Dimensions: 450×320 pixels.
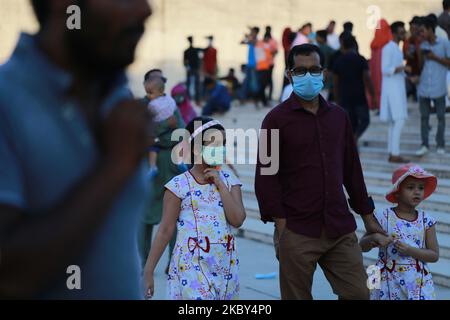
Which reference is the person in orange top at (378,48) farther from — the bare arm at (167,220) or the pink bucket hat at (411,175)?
the bare arm at (167,220)

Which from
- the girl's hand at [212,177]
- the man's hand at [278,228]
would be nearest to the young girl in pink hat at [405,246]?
the man's hand at [278,228]

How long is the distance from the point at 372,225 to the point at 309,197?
467 mm

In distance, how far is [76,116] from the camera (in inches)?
70.3

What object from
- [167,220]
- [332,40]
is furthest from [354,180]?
[332,40]

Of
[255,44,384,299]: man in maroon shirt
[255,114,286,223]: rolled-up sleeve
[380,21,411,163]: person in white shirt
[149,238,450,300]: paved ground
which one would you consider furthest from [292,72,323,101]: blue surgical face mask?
[380,21,411,163]: person in white shirt

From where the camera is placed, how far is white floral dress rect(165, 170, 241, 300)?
5566mm

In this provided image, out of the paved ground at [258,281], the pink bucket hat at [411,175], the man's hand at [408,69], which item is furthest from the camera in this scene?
the man's hand at [408,69]

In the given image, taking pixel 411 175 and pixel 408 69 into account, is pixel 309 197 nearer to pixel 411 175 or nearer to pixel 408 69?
pixel 411 175

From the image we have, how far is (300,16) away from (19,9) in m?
7.76

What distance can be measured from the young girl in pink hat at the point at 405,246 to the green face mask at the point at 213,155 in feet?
3.16

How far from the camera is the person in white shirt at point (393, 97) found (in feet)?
41.0

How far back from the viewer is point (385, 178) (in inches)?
481

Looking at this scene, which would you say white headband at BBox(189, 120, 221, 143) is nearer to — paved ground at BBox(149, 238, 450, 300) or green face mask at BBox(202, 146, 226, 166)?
green face mask at BBox(202, 146, 226, 166)
